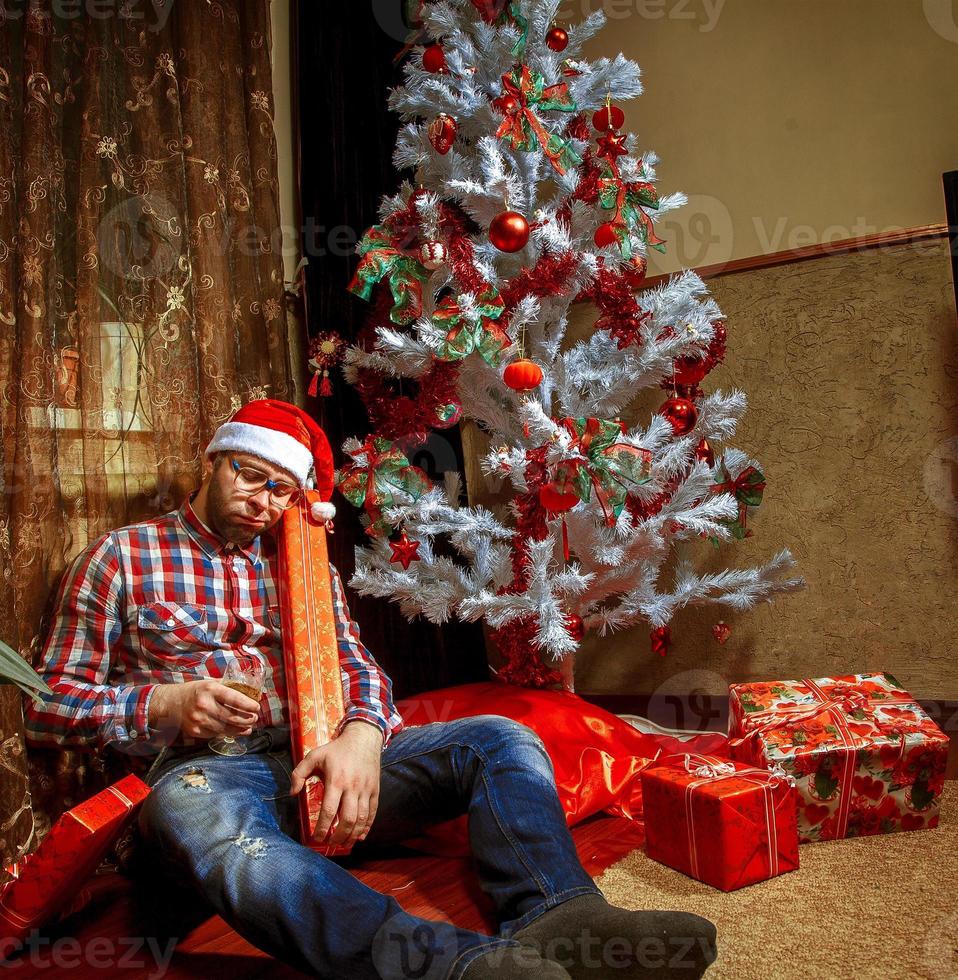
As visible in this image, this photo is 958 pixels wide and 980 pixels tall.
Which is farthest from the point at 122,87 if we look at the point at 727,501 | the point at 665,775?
the point at 665,775

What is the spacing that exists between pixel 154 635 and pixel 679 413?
1.29 metres

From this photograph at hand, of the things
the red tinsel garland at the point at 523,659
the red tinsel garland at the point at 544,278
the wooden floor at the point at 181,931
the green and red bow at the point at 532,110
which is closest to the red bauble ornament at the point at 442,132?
the green and red bow at the point at 532,110

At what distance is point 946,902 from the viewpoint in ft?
4.50

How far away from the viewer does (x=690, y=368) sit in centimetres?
215

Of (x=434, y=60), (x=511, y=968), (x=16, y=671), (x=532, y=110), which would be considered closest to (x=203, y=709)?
(x=511, y=968)

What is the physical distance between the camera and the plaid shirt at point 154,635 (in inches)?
56.1

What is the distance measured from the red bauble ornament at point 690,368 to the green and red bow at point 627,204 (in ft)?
0.99

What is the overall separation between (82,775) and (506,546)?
1086 mm

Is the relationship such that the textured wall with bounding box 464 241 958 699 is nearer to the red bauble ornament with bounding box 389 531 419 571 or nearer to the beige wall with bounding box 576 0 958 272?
the beige wall with bounding box 576 0 958 272

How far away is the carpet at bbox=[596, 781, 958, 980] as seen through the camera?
47.3 inches

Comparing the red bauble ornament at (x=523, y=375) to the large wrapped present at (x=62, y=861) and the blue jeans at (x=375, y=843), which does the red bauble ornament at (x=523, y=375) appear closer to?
the blue jeans at (x=375, y=843)

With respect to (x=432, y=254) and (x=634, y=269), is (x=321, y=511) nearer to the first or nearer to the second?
(x=432, y=254)

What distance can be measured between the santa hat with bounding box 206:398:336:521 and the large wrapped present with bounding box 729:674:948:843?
1.01 meters

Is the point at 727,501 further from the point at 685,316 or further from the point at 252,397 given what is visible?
the point at 252,397
